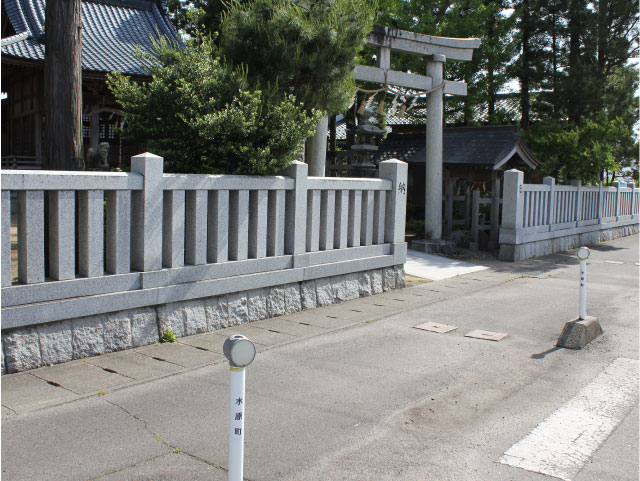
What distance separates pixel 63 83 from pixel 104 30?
13.0 meters

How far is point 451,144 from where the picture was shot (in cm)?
1702

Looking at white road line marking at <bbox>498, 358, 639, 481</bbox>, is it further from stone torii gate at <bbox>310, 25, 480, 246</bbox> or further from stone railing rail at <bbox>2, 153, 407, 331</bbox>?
stone torii gate at <bbox>310, 25, 480, 246</bbox>

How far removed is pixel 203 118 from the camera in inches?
290

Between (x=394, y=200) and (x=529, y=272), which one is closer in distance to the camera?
(x=394, y=200)

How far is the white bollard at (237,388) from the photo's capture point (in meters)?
3.03

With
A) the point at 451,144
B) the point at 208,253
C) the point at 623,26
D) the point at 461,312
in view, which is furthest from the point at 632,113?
the point at 208,253

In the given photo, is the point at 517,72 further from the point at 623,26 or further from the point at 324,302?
the point at 324,302

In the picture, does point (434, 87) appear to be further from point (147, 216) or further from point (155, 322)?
point (155, 322)

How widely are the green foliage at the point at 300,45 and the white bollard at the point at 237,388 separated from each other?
597 cm

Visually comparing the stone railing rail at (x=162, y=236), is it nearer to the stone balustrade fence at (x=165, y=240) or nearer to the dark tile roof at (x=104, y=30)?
Result: the stone balustrade fence at (x=165, y=240)

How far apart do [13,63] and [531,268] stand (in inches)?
516

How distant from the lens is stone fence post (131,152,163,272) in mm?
6605

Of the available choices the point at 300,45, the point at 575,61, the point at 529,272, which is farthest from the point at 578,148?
the point at 300,45

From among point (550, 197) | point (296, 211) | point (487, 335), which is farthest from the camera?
point (550, 197)
